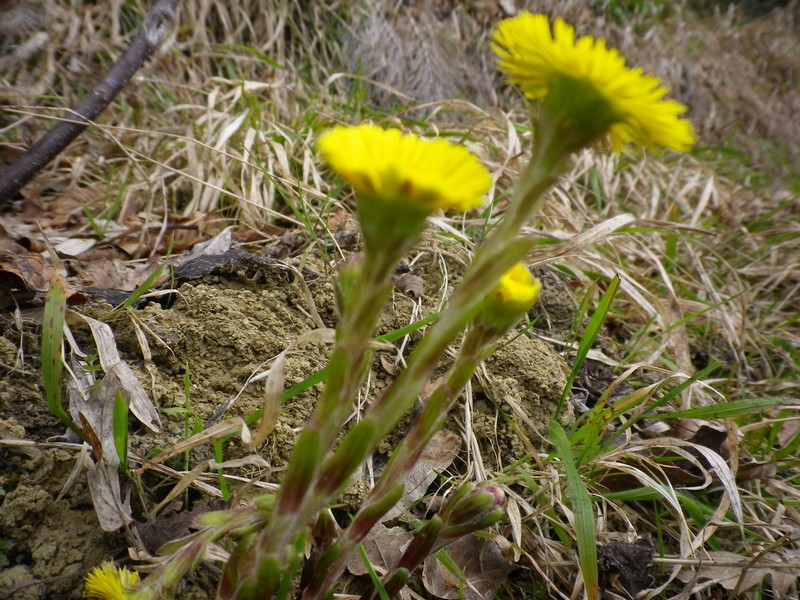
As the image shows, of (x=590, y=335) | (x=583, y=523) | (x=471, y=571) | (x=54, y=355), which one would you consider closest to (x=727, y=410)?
(x=590, y=335)

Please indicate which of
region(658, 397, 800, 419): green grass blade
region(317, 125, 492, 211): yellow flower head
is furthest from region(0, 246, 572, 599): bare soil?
region(317, 125, 492, 211): yellow flower head

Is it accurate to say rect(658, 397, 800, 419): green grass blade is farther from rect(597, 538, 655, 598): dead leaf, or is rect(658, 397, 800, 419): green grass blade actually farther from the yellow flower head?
the yellow flower head

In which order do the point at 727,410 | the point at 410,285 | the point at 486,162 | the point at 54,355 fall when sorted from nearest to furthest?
the point at 54,355 < the point at 727,410 < the point at 410,285 < the point at 486,162

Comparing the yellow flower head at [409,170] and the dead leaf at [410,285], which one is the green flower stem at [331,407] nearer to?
the yellow flower head at [409,170]

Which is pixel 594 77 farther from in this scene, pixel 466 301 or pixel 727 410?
pixel 727 410

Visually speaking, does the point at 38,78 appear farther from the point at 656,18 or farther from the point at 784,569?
the point at 656,18
